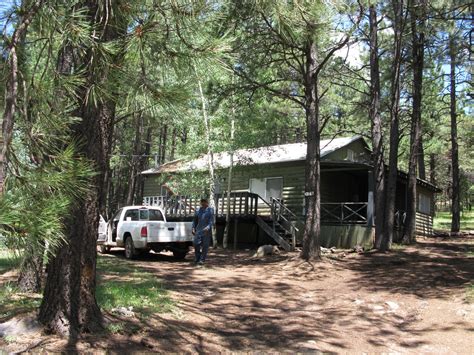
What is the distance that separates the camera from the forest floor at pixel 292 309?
556 centimetres

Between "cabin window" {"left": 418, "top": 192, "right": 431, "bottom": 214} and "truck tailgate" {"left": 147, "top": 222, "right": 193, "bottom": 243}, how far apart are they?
52.1 ft

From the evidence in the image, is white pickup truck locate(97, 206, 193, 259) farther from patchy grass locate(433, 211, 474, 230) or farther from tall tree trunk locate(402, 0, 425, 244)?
patchy grass locate(433, 211, 474, 230)

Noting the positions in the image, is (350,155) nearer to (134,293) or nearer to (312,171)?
(312,171)

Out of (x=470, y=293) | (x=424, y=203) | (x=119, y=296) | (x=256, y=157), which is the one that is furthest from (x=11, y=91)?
(x=424, y=203)

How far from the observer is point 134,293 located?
7.26 metres

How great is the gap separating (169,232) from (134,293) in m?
6.10

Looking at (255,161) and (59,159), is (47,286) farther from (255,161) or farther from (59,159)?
(255,161)

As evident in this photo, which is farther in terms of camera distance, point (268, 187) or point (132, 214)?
point (268, 187)

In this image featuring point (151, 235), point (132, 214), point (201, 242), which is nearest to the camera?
point (201, 242)

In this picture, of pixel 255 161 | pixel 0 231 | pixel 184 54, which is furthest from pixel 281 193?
pixel 0 231

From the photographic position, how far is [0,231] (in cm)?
248

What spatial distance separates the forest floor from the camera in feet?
18.2

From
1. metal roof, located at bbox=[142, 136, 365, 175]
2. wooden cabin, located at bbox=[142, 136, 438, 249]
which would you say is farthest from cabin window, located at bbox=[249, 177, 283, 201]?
metal roof, located at bbox=[142, 136, 365, 175]

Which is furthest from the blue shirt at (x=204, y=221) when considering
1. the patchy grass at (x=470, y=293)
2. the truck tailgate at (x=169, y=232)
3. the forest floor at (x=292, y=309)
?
the patchy grass at (x=470, y=293)
